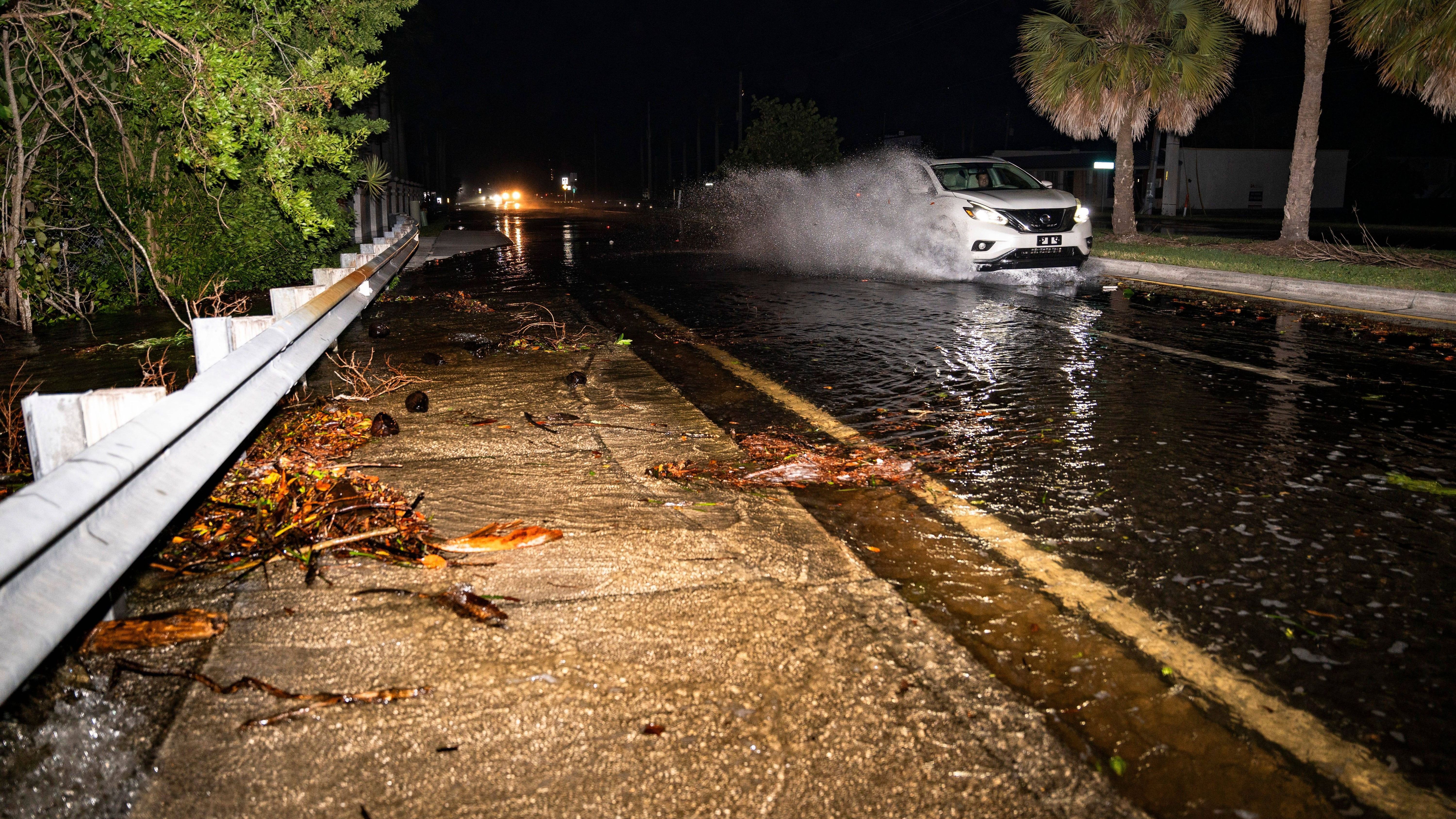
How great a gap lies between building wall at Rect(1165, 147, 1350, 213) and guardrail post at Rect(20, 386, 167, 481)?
51.4 metres

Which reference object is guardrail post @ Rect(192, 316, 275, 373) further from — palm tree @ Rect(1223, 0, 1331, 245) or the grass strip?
palm tree @ Rect(1223, 0, 1331, 245)

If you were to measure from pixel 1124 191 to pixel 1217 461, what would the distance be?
18932mm

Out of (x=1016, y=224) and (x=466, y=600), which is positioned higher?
(x=1016, y=224)

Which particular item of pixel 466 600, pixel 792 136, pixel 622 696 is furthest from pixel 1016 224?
pixel 792 136

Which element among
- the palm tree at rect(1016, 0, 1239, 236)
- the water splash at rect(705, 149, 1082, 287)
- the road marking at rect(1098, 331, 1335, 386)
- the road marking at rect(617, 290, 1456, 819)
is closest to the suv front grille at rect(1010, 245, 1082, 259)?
the water splash at rect(705, 149, 1082, 287)

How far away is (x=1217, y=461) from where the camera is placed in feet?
16.6

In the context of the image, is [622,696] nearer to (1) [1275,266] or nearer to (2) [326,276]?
(2) [326,276]

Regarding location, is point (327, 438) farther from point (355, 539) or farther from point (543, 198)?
point (543, 198)

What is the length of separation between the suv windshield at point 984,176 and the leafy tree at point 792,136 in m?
19.1

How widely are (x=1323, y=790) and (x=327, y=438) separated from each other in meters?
4.71

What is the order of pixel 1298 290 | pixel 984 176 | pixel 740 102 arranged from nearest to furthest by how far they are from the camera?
pixel 1298 290 < pixel 984 176 < pixel 740 102

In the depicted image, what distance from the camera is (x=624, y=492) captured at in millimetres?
4523

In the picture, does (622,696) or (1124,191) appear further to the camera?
(1124,191)

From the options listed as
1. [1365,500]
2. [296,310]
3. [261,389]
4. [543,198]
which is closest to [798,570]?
[261,389]
